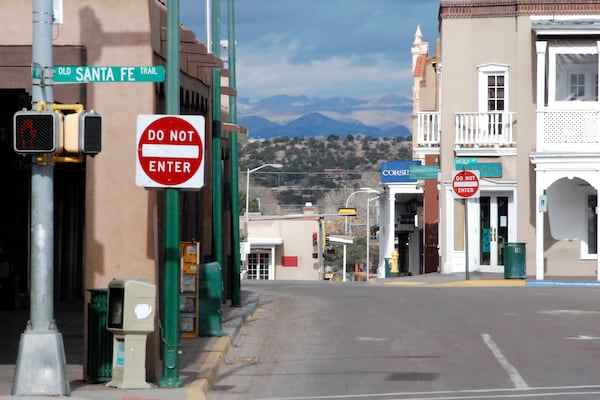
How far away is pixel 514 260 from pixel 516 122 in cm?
506

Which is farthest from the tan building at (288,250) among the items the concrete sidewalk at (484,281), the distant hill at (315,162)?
the distant hill at (315,162)

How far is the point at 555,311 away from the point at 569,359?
24.1 ft

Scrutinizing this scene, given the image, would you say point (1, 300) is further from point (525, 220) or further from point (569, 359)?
point (525, 220)

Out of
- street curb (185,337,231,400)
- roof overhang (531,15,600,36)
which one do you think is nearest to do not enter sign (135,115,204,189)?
street curb (185,337,231,400)

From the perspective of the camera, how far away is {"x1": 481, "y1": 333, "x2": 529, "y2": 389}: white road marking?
44.8ft

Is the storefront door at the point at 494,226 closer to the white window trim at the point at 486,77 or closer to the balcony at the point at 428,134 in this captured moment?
the white window trim at the point at 486,77

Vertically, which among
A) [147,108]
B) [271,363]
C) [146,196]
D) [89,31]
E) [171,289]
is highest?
[89,31]

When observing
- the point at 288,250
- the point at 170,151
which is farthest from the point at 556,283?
the point at 288,250

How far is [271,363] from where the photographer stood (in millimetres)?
15922

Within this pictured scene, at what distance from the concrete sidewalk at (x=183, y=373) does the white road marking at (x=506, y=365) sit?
361 cm

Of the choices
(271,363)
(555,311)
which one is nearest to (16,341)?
(271,363)

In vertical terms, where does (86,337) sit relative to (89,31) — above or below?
below

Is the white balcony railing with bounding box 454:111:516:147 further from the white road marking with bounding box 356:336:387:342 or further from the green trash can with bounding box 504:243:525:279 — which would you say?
the white road marking with bounding box 356:336:387:342

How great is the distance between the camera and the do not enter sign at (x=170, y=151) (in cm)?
1241
